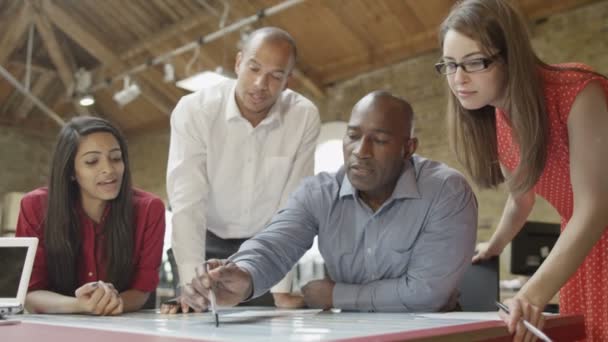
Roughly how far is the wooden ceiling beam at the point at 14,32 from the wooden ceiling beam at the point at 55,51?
131 mm

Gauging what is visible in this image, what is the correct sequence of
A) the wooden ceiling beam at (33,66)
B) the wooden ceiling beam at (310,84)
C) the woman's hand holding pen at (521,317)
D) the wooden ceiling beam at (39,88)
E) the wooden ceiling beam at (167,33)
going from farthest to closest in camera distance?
the wooden ceiling beam at (39,88) → the wooden ceiling beam at (33,66) → the wooden ceiling beam at (310,84) → the wooden ceiling beam at (167,33) → the woman's hand holding pen at (521,317)

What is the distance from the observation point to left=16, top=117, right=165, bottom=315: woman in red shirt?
6.45ft

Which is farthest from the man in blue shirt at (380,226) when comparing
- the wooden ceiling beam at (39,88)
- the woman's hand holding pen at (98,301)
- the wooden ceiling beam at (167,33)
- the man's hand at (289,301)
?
the wooden ceiling beam at (39,88)

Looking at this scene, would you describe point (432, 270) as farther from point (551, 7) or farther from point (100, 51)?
point (100, 51)

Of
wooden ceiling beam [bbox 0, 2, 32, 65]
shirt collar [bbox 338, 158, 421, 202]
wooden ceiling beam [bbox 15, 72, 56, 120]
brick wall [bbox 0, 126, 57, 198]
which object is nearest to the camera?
shirt collar [bbox 338, 158, 421, 202]

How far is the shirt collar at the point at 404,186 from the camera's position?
1.82m

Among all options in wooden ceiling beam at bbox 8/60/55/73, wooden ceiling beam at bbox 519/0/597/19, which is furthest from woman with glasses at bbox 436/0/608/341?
wooden ceiling beam at bbox 8/60/55/73

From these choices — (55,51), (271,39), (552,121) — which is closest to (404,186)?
(552,121)

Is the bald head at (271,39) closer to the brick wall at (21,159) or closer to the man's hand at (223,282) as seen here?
the man's hand at (223,282)

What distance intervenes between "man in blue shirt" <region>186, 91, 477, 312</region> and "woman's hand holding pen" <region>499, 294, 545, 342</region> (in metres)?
0.46

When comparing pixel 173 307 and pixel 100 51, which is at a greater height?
pixel 100 51

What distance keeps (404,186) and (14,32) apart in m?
8.55

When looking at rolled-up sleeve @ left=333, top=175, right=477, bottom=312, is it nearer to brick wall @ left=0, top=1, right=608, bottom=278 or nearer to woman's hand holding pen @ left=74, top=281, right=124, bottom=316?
woman's hand holding pen @ left=74, top=281, right=124, bottom=316

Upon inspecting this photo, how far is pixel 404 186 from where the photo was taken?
72.4 inches
